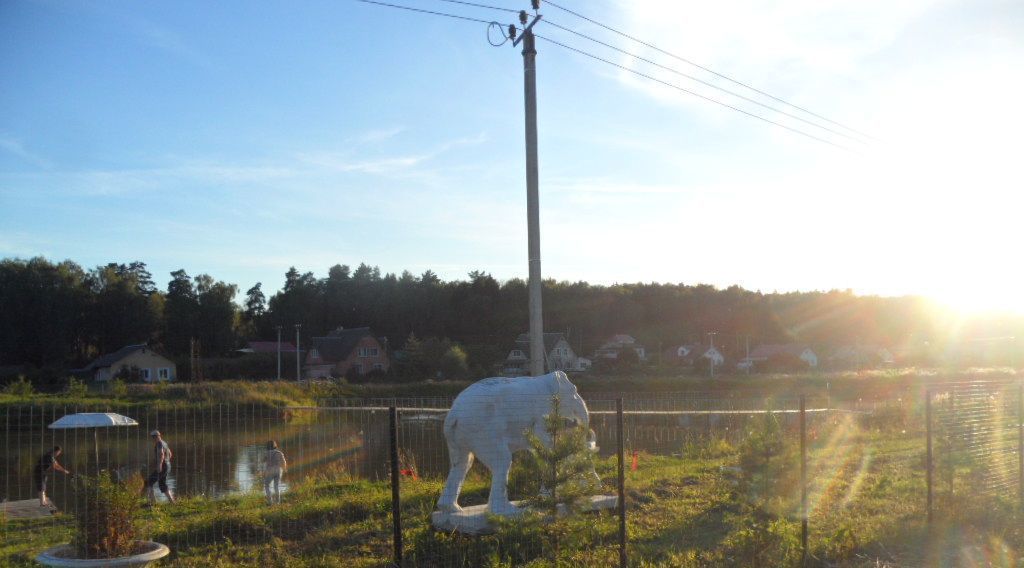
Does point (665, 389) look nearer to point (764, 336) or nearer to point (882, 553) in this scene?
point (882, 553)

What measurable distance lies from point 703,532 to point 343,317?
80634 millimetres

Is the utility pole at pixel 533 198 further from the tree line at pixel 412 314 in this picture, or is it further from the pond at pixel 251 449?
the tree line at pixel 412 314

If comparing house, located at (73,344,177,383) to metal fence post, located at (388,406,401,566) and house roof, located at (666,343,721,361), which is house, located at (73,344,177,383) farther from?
metal fence post, located at (388,406,401,566)

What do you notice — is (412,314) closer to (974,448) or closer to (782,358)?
(782,358)

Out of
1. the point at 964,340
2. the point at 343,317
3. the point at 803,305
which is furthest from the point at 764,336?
the point at 343,317

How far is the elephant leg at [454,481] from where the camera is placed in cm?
915

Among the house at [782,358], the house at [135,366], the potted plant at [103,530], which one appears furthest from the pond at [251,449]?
the house at [782,358]

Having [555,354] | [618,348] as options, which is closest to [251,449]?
[555,354]

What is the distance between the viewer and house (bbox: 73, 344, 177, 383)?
5828 cm

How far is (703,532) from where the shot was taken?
9.52 meters

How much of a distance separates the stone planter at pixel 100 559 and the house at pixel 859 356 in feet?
263

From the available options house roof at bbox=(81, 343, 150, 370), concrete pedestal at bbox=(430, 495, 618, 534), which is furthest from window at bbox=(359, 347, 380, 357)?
concrete pedestal at bbox=(430, 495, 618, 534)

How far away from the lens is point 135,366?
194 ft

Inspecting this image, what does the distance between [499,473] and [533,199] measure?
474cm
